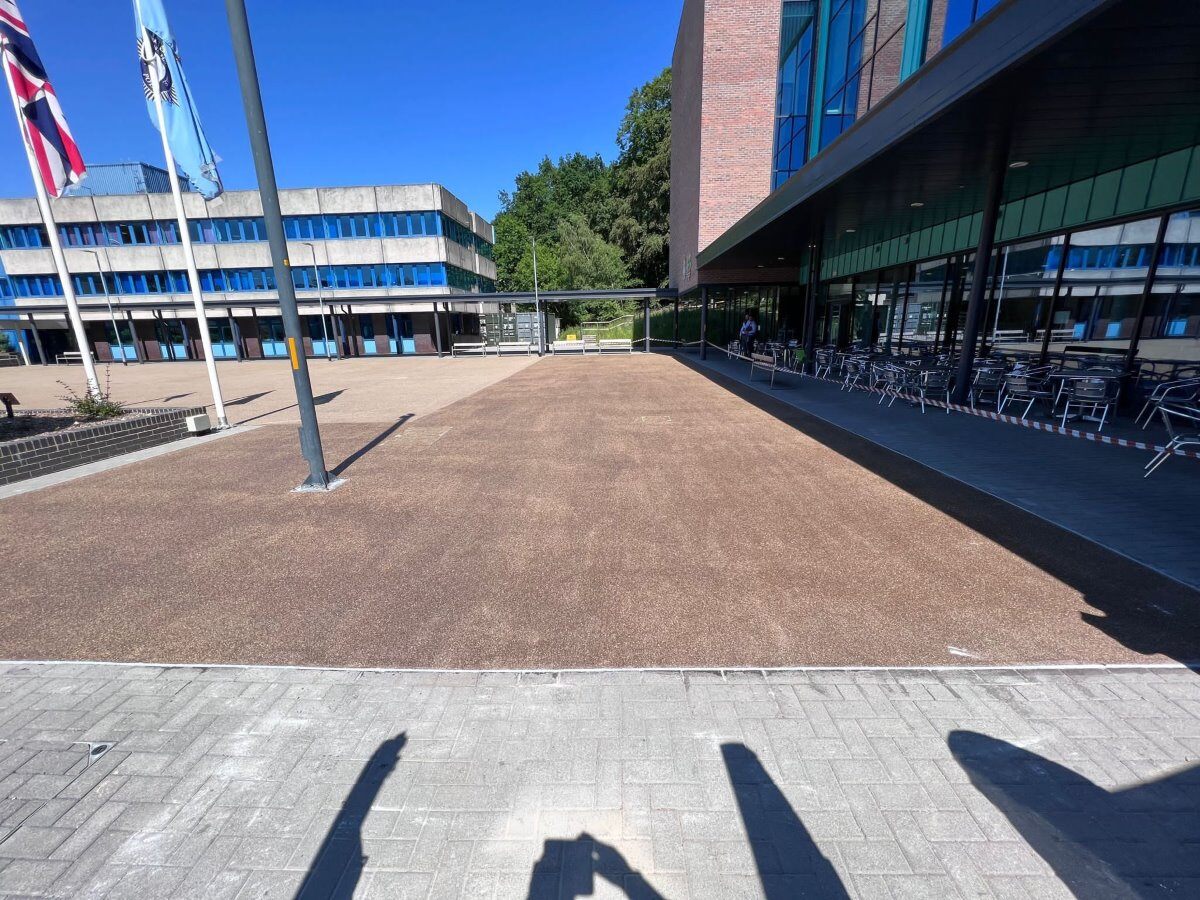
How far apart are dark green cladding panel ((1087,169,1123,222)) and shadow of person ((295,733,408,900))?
13.7 m

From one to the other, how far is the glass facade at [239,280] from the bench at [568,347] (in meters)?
9.21

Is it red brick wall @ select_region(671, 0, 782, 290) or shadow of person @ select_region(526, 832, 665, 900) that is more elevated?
red brick wall @ select_region(671, 0, 782, 290)

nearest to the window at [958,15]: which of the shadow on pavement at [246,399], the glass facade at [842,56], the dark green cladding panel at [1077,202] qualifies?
the glass facade at [842,56]

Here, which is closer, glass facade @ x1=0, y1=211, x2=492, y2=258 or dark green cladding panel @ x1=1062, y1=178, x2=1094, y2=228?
dark green cladding panel @ x1=1062, y1=178, x2=1094, y2=228

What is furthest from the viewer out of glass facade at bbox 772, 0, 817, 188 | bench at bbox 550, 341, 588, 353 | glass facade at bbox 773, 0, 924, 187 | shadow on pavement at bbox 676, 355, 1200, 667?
bench at bbox 550, 341, 588, 353

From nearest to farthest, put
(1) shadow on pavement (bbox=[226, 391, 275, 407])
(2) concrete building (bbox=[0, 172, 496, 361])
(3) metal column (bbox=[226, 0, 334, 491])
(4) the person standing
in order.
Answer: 1. (3) metal column (bbox=[226, 0, 334, 491])
2. (1) shadow on pavement (bbox=[226, 391, 275, 407])
3. (4) the person standing
4. (2) concrete building (bbox=[0, 172, 496, 361])

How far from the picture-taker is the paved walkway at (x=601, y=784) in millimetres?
1997

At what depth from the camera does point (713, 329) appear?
31.8m

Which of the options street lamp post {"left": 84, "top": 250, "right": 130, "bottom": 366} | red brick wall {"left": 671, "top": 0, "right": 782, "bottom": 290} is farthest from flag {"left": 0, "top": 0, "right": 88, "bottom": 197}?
street lamp post {"left": 84, "top": 250, "right": 130, "bottom": 366}

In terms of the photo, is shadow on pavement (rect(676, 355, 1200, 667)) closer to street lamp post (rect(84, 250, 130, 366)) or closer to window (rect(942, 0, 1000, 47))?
window (rect(942, 0, 1000, 47))

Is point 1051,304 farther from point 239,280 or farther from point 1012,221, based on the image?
point 239,280

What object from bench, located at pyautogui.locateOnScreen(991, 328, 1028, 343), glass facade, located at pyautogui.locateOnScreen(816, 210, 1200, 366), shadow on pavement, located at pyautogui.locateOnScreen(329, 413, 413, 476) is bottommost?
shadow on pavement, located at pyautogui.locateOnScreen(329, 413, 413, 476)

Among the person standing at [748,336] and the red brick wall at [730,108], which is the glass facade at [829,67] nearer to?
the red brick wall at [730,108]

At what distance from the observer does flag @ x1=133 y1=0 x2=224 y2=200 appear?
9.27 m
